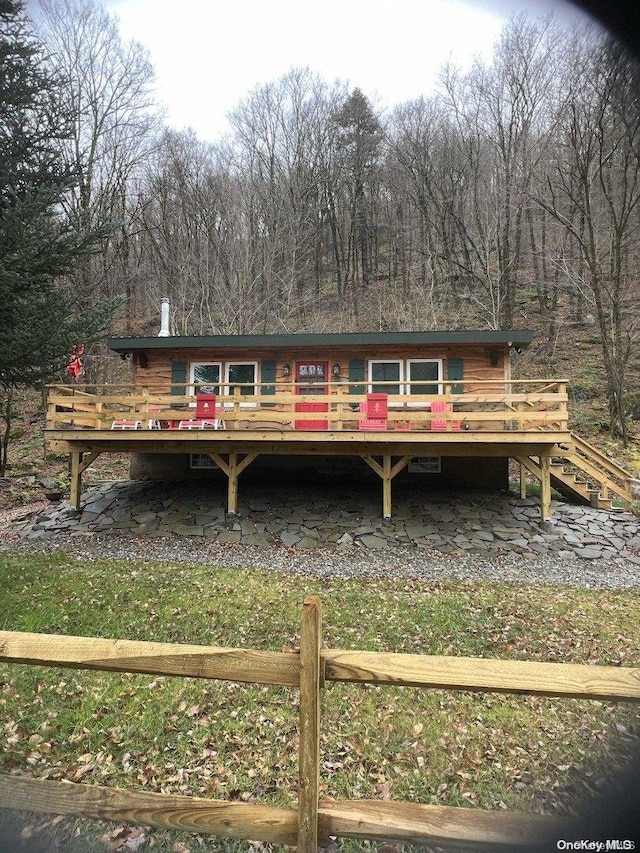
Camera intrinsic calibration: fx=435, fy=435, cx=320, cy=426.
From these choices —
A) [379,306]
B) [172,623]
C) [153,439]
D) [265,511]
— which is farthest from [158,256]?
[172,623]

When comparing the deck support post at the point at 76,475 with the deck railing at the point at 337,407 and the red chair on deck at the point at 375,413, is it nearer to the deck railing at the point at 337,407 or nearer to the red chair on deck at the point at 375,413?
the deck railing at the point at 337,407

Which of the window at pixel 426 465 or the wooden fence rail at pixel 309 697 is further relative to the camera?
the window at pixel 426 465

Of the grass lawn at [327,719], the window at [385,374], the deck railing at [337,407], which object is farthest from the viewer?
the window at [385,374]

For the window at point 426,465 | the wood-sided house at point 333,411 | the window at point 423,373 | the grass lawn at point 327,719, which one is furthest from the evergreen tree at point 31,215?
the window at point 426,465

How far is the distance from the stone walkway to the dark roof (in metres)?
4.00

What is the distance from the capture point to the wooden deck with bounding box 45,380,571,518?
9.80 meters

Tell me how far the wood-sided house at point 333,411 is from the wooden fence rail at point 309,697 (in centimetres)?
822

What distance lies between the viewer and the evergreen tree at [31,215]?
19.7 feet

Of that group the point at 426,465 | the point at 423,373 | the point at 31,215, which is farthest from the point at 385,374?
the point at 31,215

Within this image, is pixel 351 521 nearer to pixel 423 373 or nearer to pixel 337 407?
pixel 337 407

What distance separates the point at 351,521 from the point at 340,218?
24.4 meters

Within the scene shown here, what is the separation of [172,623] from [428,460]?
28.7 ft

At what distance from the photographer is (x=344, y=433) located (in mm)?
10148

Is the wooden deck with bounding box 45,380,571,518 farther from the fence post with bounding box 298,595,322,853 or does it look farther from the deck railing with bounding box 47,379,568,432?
the fence post with bounding box 298,595,322,853
